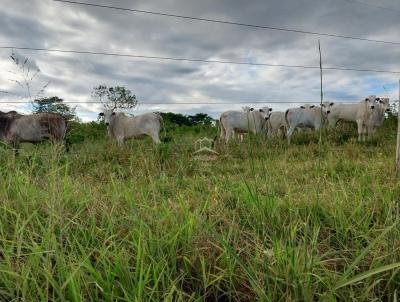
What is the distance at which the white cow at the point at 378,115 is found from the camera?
36.6 feet

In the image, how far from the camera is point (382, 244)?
71.6 inches

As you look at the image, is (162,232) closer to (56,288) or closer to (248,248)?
(248,248)

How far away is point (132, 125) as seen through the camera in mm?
11641

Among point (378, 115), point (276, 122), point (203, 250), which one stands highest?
point (378, 115)

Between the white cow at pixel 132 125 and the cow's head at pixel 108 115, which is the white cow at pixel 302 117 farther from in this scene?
the cow's head at pixel 108 115

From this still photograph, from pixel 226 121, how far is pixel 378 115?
4.77 m

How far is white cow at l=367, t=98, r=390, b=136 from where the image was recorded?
1116cm

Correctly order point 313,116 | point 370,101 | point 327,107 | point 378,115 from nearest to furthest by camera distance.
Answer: point 378,115
point 370,101
point 313,116
point 327,107

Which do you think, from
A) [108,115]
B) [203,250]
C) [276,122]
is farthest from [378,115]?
[203,250]

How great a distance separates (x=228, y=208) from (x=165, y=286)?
3.32ft

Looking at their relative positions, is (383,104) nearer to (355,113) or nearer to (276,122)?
(355,113)

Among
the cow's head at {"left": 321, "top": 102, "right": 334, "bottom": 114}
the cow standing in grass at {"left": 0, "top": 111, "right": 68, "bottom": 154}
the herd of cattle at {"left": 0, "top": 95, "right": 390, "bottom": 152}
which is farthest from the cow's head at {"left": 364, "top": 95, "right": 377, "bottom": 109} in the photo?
the cow standing in grass at {"left": 0, "top": 111, "right": 68, "bottom": 154}

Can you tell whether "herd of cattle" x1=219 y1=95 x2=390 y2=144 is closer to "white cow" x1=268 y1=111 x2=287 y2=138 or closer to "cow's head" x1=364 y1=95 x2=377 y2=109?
"cow's head" x1=364 y1=95 x2=377 y2=109

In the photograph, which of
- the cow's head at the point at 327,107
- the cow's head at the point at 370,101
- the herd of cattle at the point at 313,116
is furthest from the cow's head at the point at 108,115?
the cow's head at the point at 370,101
